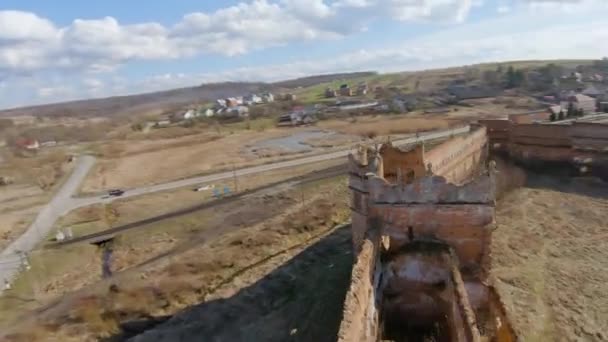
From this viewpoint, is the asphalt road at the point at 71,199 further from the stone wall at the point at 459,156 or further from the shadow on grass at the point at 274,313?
the shadow on grass at the point at 274,313

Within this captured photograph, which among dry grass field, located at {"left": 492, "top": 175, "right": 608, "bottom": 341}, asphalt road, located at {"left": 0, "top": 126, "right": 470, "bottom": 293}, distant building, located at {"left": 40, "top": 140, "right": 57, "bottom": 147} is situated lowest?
distant building, located at {"left": 40, "top": 140, "right": 57, "bottom": 147}

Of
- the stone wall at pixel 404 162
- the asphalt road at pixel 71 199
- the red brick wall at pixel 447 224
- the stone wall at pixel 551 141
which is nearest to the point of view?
the red brick wall at pixel 447 224

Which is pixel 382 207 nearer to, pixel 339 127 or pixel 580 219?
pixel 580 219

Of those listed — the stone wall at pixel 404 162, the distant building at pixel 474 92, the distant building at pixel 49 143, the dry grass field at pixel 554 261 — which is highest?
the stone wall at pixel 404 162

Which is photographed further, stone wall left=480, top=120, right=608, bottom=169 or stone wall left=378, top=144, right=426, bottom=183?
stone wall left=480, top=120, right=608, bottom=169

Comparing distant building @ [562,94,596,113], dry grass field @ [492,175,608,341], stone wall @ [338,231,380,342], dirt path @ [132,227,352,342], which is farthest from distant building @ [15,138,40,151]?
distant building @ [562,94,596,113]

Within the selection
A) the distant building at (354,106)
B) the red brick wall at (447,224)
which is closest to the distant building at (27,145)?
the distant building at (354,106)

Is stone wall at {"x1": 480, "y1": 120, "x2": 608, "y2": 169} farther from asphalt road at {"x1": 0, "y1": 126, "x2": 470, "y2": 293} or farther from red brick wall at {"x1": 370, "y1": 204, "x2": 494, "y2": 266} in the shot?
red brick wall at {"x1": 370, "y1": 204, "x2": 494, "y2": 266}
